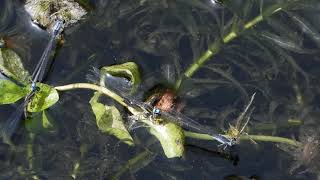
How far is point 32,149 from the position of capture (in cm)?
344

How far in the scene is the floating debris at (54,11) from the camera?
3.65 metres

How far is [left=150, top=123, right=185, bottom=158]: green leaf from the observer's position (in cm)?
329

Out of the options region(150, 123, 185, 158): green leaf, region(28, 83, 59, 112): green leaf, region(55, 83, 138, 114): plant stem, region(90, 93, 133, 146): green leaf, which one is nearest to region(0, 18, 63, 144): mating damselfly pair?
region(28, 83, 59, 112): green leaf

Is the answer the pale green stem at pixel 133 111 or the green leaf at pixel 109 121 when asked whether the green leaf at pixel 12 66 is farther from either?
the green leaf at pixel 109 121

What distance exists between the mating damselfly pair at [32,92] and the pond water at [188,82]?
0.05 metres

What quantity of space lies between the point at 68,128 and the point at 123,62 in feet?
1.81

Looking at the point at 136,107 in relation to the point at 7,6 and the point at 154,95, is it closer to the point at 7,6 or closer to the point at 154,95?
the point at 154,95

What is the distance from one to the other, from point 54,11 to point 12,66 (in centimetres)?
48

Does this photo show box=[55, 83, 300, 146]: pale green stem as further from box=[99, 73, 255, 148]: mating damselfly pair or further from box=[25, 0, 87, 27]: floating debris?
box=[25, 0, 87, 27]: floating debris

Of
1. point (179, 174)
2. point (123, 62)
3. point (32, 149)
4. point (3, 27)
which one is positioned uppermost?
point (3, 27)

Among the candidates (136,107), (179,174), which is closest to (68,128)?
(136,107)

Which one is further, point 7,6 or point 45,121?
point 7,6

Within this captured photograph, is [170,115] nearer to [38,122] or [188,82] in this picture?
[188,82]

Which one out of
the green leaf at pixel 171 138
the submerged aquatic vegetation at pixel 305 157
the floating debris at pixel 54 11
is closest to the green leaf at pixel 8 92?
the floating debris at pixel 54 11
